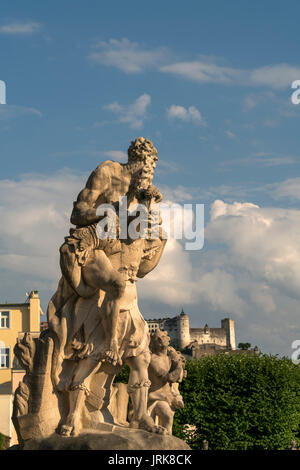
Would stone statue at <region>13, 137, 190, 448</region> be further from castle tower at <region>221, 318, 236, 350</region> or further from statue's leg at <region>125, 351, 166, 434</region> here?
castle tower at <region>221, 318, 236, 350</region>

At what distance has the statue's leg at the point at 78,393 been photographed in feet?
31.4

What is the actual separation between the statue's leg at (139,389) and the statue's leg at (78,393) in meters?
0.53

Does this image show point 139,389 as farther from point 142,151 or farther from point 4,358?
point 4,358

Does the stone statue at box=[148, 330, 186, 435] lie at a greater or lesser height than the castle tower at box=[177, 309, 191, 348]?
lesser

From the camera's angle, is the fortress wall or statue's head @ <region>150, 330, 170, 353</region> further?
the fortress wall

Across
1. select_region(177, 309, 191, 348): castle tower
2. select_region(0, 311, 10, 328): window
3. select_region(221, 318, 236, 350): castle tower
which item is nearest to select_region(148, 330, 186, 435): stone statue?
select_region(0, 311, 10, 328): window

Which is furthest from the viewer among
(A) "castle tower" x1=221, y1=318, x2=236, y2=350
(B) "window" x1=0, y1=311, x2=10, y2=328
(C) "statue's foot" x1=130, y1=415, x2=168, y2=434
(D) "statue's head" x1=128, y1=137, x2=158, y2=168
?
(A) "castle tower" x1=221, y1=318, x2=236, y2=350

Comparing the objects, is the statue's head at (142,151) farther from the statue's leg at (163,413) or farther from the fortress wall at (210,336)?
the fortress wall at (210,336)

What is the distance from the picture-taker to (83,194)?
10.2 m

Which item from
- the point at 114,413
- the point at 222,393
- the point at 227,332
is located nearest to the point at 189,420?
the point at 222,393

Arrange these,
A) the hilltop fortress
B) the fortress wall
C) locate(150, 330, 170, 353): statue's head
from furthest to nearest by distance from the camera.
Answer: the fortress wall, the hilltop fortress, locate(150, 330, 170, 353): statue's head

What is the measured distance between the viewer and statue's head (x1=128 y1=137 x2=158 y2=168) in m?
10.4

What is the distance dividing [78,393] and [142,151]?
3.48 meters

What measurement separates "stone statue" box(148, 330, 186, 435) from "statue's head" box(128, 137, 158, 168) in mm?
2905
